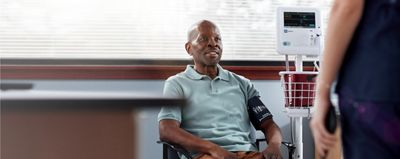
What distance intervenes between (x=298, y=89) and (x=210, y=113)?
19.4 inches

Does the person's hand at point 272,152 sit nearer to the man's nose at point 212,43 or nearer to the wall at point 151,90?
the man's nose at point 212,43

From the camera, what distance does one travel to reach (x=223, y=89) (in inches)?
92.9

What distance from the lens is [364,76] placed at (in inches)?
37.3

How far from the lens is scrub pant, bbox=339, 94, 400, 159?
2.98 ft

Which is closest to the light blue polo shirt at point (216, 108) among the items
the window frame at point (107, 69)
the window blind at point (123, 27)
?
the window frame at point (107, 69)

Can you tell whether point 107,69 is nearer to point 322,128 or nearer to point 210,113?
point 210,113

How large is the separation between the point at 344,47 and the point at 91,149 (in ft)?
1.81

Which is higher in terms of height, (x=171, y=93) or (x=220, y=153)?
(x=171, y=93)

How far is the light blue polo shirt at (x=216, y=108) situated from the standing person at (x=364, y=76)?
119 centimetres

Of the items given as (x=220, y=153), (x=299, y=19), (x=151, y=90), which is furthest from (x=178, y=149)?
(x=299, y=19)

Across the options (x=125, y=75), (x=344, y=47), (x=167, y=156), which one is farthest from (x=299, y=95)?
(x=344, y=47)

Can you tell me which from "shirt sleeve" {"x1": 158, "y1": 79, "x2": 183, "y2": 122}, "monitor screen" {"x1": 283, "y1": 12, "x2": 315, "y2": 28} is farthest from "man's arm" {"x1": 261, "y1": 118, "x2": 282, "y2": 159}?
"monitor screen" {"x1": 283, "y1": 12, "x2": 315, "y2": 28}

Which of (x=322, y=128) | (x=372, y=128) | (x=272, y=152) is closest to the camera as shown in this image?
(x=372, y=128)

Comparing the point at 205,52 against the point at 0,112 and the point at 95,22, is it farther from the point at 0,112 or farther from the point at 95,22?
the point at 0,112
